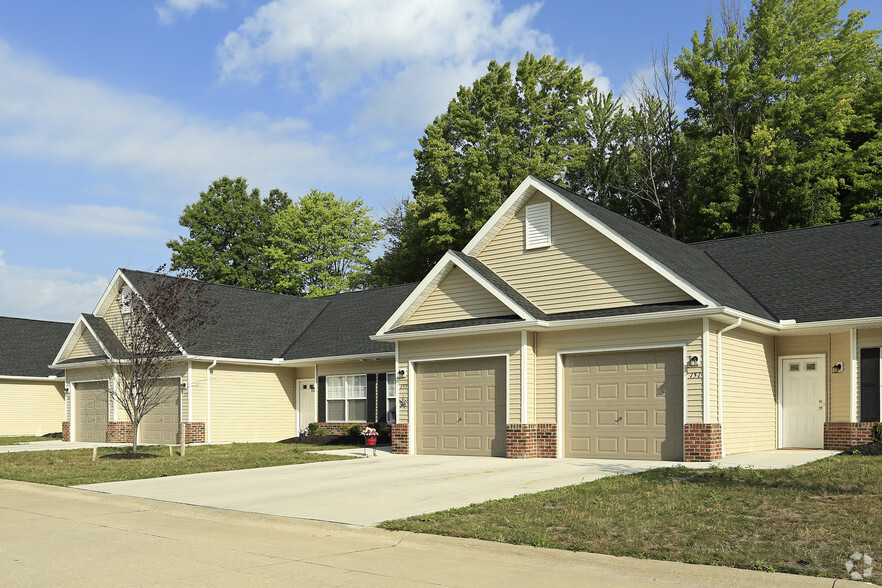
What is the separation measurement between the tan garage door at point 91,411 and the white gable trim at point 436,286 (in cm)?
1448

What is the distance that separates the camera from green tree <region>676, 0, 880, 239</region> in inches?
1416

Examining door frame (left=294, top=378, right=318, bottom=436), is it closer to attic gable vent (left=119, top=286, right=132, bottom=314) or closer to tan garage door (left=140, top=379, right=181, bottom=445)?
tan garage door (left=140, top=379, right=181, bottom=445)

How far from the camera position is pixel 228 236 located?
196 ft

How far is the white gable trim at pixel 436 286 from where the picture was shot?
68.0 feet

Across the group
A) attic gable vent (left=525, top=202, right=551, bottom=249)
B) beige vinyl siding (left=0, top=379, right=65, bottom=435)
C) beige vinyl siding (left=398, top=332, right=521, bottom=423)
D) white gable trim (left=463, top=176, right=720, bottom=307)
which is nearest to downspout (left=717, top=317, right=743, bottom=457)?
white gable trim (left=463, top=176, right=720, bottom=307)

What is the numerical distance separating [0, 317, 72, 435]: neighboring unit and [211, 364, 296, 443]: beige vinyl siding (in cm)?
1436

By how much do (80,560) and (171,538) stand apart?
1.46 m

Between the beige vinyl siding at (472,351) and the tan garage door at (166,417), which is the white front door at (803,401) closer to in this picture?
the beige vinyl siding at (472,351)

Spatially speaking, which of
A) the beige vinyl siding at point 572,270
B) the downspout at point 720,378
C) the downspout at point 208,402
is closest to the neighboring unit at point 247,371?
the downspout at point 208,402

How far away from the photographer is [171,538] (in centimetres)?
999

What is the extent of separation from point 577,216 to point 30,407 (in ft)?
99.5

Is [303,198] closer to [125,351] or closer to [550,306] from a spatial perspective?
[125,351]

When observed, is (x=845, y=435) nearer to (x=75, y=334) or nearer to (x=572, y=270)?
(x=572, y=270)

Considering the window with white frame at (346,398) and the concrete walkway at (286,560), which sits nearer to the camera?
the concrete walkway at (286,560)
